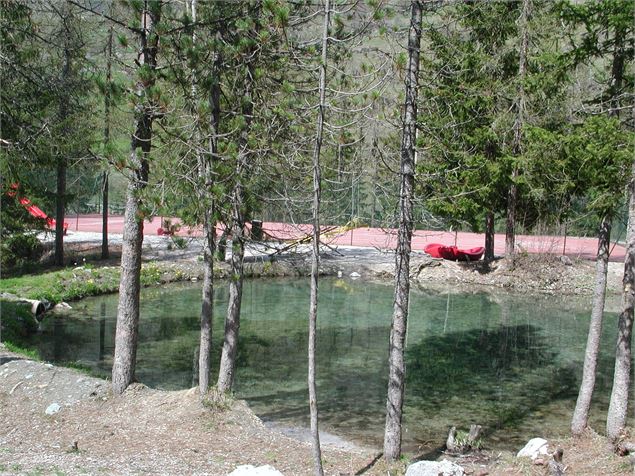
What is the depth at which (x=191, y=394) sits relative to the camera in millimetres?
10539

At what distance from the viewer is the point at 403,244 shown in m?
9.25

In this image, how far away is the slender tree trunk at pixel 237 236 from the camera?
33.7 feet

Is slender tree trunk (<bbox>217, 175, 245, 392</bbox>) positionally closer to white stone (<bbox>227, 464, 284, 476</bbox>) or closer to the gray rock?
white stone (<bbox>227, 464, 284, 476</bbox>)

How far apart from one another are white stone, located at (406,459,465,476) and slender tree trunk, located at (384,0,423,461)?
1116 mm

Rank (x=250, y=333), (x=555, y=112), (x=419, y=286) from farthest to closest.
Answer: (x=419, y=286), (x=555, y=112), (x=250, y=333)

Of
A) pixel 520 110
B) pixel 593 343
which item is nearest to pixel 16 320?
pixel 593 343

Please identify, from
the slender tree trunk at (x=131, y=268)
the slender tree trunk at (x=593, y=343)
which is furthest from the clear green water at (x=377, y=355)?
the slender tree trunk at (x=131, y=268)

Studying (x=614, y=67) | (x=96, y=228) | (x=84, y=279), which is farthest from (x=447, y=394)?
(x=96, y=228)

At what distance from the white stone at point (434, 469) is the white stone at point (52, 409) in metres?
5.33

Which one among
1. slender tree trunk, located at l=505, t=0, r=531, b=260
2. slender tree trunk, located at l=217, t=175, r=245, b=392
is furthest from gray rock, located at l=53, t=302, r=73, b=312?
slender tree trunk, located at l=505, t=0, r=531, b=260

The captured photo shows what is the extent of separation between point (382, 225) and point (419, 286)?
18.9 m

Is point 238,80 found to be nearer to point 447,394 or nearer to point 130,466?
point 130,466

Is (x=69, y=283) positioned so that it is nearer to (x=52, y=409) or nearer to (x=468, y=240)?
(x=52, y=409)

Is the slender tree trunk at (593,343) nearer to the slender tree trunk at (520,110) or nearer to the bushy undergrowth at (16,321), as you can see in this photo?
the bushy undergrowth at (16,321)
